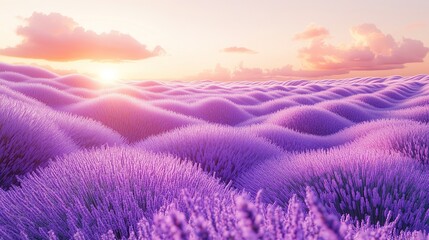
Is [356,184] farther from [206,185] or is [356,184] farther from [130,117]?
[130,117]

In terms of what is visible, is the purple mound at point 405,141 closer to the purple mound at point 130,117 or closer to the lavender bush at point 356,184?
the lavender bush at point 356,184

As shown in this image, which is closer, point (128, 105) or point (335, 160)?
point (335, 160)

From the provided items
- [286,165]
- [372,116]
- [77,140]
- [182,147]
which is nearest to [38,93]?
[77,140]

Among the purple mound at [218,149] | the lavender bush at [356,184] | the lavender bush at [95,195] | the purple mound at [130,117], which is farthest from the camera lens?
the purple mound at [130,117]

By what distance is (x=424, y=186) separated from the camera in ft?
11.5

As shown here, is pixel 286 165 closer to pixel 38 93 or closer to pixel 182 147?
pixel 182 147

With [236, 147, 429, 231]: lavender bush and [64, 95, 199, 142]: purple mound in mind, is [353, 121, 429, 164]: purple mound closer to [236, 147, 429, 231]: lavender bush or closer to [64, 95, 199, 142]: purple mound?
[236, 147, 429, 231]: lavender bush

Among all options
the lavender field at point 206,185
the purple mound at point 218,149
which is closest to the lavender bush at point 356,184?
the lavender field at point 206,185

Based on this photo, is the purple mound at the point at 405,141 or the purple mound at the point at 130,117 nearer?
the purple mound at the point at 405,141

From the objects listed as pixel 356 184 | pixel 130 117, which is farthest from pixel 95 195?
pixel 130 117

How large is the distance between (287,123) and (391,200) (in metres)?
6.75

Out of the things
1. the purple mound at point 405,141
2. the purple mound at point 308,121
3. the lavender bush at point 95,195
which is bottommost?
the purple mound at point 308,121

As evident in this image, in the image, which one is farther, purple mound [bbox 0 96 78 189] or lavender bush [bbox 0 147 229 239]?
purple mound [bbox 0 96 78 189]

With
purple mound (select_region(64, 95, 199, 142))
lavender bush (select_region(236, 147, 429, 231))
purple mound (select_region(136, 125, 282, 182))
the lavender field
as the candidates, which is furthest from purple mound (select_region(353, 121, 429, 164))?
purple mound (select_region(64, 95, 199, 142))
